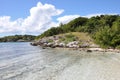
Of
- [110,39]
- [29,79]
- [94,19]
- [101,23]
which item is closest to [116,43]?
[110,39]

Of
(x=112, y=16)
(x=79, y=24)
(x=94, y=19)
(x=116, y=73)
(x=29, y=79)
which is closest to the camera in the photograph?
(x=29, y=79)

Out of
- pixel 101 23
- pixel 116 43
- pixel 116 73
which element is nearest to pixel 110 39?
pixel 116 43

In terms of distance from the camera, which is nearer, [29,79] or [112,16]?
[29,79]

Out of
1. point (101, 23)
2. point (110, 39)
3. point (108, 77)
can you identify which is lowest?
point (108, 77)

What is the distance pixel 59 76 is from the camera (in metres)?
19.1

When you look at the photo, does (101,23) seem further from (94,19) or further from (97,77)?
(97,77)

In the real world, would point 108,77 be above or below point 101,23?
below

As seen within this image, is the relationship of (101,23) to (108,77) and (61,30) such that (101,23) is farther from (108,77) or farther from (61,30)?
(108,77)

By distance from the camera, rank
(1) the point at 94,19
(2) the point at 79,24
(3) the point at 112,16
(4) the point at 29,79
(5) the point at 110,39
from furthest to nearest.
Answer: (2) the point at 79,24 < (1) the point at 94,19 < (3) the point at 112,16 < (5) the point at 110,39 < (4) the point at 29,79

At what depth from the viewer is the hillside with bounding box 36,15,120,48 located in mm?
49375

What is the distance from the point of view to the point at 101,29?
54344 millimetres

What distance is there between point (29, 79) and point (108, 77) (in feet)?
23.0

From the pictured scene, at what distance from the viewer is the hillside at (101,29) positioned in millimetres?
49375

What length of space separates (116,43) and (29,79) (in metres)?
35.7
